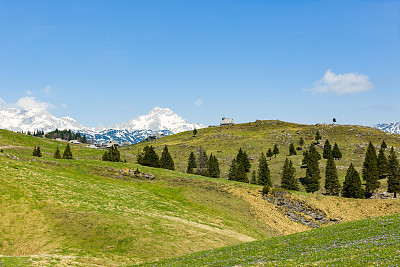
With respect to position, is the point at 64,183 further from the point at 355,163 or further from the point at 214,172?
the point at 355,163

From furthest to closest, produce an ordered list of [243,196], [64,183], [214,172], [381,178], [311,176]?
[214,172] < [381,178] < [311,176] < [243,196] < [64,183]

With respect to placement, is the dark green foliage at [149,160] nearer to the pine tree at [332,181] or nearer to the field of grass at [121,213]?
the field of grass at [121,213]

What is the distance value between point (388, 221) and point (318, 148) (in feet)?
473

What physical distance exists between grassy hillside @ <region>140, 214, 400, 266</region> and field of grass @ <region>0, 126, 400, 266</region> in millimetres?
13346

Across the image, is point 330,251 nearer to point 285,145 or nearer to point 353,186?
point 353,186

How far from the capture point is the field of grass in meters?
36.2

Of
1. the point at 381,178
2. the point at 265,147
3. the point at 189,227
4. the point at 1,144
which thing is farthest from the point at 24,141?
the point at 381,178

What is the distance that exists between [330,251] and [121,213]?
37.3 meters

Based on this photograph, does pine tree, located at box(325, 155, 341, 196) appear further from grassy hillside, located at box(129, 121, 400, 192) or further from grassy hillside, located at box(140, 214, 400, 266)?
grassy hillside, located at box(140, 214, 400, 266)

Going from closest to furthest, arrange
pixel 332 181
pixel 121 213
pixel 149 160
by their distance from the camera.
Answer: pixel 121 213, pixel 332 181, pixel 149 160

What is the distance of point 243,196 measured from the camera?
7181cm

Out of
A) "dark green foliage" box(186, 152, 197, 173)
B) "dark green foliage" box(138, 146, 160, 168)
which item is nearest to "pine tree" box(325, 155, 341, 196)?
"dark green foliage" box(186, 152, 197, 173)

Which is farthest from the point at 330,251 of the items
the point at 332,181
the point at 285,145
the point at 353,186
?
the point at 285,145

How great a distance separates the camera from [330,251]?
21609 mm
